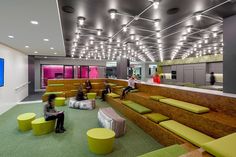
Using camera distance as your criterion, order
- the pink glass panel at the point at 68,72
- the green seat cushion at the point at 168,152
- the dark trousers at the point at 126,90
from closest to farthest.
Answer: the green seat cushion at the point at 168,152
the dark trousers at the point at 126,90
the pink glass panel at the point at 68,72

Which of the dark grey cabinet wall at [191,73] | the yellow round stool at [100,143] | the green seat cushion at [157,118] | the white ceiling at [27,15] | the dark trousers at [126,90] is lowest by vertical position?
the yellow round stool at [100,143]

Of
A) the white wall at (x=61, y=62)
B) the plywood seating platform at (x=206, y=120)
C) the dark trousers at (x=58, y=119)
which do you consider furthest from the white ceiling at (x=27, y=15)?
the white wall at (x=61, y=62)

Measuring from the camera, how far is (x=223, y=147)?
1.55 metres

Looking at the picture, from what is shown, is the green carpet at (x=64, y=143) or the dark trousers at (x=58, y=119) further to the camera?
the dark trousers at (x=58, y=119)

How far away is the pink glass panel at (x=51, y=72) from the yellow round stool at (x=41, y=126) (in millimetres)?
10780

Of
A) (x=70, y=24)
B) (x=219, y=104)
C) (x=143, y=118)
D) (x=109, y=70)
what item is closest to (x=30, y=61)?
(x=70, y=24)

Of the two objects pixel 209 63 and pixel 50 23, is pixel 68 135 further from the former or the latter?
pixel 209 63

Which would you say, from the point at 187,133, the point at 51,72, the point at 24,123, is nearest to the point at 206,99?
the point at 187,133

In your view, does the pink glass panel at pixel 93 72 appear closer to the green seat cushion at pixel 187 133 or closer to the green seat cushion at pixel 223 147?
the green seat cushion at pixel 187 133

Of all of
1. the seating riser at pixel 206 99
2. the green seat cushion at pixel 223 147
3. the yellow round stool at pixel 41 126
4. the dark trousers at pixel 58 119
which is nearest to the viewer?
the green seat cushion at pixel 223 147

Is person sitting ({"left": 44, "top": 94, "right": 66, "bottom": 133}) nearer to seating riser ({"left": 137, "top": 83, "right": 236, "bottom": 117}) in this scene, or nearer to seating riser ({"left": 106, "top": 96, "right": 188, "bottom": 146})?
seating riser ({"left": 106, "top": 96, "right": 188, "bottom": 146})

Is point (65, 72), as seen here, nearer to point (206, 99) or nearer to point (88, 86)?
point (88, 86)

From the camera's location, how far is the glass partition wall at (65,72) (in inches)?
544

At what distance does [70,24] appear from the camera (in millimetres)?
4660
